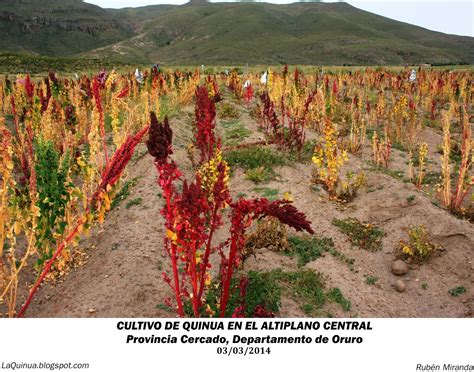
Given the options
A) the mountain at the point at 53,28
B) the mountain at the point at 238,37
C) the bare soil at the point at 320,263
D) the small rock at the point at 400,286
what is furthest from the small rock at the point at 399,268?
the mountain at the point at 53,28

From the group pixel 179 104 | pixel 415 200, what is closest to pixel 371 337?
pixel 415 200

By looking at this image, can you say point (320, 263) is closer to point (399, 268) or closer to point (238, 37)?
point (399, 268)

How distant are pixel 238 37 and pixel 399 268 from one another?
369 feet

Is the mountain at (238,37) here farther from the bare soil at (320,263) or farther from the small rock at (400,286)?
the small rock at (400,286)

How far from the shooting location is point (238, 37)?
10769 centimetres

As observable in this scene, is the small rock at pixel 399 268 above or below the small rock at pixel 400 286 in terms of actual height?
above

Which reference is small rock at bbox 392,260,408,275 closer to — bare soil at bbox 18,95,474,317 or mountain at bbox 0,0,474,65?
bare soil at bbox 18,95,474,317

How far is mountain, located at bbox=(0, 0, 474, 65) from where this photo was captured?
85250 millimetres

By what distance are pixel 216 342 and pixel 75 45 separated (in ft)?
432

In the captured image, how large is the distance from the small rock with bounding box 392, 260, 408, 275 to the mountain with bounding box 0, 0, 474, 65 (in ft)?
263

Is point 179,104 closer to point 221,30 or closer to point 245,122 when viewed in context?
point 245,122

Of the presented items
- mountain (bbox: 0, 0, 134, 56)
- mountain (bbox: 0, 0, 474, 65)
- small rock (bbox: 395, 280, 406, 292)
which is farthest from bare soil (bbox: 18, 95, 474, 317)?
mountain (bbox: 0, 0, 134, 56)

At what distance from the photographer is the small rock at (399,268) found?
13.0ft

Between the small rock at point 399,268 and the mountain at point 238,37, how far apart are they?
80.3m
